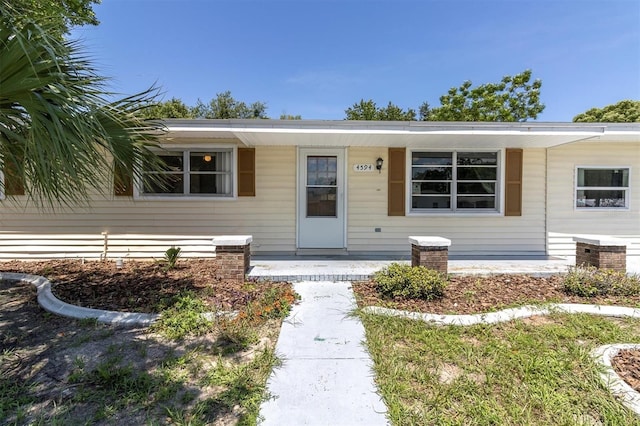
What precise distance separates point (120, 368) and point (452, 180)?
6.78 meters

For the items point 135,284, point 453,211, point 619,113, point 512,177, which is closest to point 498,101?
point 619,113

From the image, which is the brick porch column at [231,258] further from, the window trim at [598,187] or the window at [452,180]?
the window trim at [598,187]

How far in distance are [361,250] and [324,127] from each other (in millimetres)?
2875

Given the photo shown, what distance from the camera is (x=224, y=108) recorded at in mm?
25672

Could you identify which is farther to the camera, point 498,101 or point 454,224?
point 498,101

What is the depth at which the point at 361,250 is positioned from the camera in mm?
7070

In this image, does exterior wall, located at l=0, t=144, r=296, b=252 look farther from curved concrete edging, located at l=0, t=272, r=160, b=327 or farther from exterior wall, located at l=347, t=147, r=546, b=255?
curved concrete edging, located at l=0, t=272, r=160, b=327

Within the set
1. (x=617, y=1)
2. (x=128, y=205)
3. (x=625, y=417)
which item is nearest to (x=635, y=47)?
(x=617, y=1)

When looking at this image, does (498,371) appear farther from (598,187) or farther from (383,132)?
(598,187)

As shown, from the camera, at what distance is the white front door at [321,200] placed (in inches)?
273

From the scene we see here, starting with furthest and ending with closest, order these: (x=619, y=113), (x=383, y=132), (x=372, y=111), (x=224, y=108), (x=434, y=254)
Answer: (x=224, y=108)
(x=372, y=111)
(x=619, y=113)
(x=383, y=132)
(x=434, y=254)

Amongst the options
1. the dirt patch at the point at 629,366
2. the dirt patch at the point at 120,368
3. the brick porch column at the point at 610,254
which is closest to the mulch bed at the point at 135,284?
the dirt patch at the point at 120,368

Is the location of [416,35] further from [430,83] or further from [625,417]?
[625,417]

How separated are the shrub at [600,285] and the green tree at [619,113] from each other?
22.1 metres
